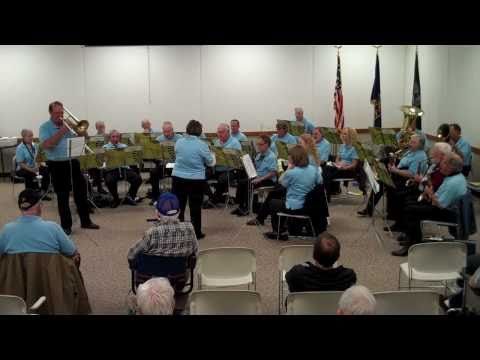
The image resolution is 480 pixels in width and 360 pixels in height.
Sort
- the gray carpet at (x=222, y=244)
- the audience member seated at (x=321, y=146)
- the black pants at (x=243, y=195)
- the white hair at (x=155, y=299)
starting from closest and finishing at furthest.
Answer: the white hair at (x=155, y=299) → the gray carpet at (x=222, y=244) → the black pants at (x=243, y=195) → the audience member seated at (x=321, y=146)

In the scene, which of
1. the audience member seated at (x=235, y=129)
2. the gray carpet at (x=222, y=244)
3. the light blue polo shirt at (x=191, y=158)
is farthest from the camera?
the audience member seated at (x=235, y=129)

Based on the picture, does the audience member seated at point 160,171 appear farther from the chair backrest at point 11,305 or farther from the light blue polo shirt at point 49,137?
the chair backrest at point 11,305

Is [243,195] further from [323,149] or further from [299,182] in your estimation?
[299,182]

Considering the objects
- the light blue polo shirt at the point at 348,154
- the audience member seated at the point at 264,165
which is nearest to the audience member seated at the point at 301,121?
the light blue polo shirt at the point at 348,154

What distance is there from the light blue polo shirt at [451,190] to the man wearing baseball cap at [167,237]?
2742 mm

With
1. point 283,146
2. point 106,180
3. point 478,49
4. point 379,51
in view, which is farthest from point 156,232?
point 379,51

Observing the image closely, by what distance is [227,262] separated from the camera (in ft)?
17.3

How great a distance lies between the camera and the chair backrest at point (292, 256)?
17.1 feet

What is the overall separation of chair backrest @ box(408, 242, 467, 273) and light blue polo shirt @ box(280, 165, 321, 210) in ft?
6.63

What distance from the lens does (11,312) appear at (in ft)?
13.4

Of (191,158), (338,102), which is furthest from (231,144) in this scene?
(338,102)

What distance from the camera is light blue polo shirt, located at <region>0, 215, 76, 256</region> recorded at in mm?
A: 4633
